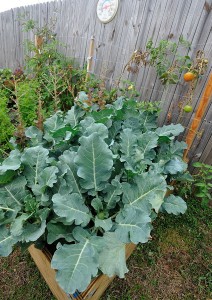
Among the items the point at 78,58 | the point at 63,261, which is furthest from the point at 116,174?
the point at 78,58

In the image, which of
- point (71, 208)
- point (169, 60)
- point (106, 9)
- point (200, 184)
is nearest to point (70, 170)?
point (71, 208)

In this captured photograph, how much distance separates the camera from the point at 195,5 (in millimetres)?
2188

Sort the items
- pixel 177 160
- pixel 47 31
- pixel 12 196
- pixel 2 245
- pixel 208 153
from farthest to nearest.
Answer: pixel 47 31, pixel 208 153, pixel 177 160, pixel 12 196, pixel 2 245

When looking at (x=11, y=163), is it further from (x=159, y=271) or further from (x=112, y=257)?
(x=159, y=271)

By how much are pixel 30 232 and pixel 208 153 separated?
2.13m

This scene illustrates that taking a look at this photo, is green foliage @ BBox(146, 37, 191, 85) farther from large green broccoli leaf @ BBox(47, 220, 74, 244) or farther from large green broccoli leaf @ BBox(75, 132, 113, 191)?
large green broccoli leaf @ BBox(47, 220, 74, 244)

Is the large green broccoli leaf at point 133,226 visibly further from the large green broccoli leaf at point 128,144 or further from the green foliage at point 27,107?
the green foliage at point 27,107

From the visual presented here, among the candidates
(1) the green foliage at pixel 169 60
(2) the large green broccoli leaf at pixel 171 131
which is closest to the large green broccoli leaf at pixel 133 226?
(2) the large green broccoli leaf at pixel 171 131

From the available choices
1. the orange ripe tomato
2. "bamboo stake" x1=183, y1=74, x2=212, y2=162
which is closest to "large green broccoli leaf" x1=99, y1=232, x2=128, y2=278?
"bamboo stake" x1=183, y1=74, x2=212, y2=162

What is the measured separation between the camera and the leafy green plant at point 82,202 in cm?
→ 111

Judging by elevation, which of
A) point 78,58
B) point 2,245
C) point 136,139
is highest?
point 78,58

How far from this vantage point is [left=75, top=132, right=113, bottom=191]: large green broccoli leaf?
4.44ft

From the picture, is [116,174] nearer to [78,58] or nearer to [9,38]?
[78,58]

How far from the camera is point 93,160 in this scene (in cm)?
137
